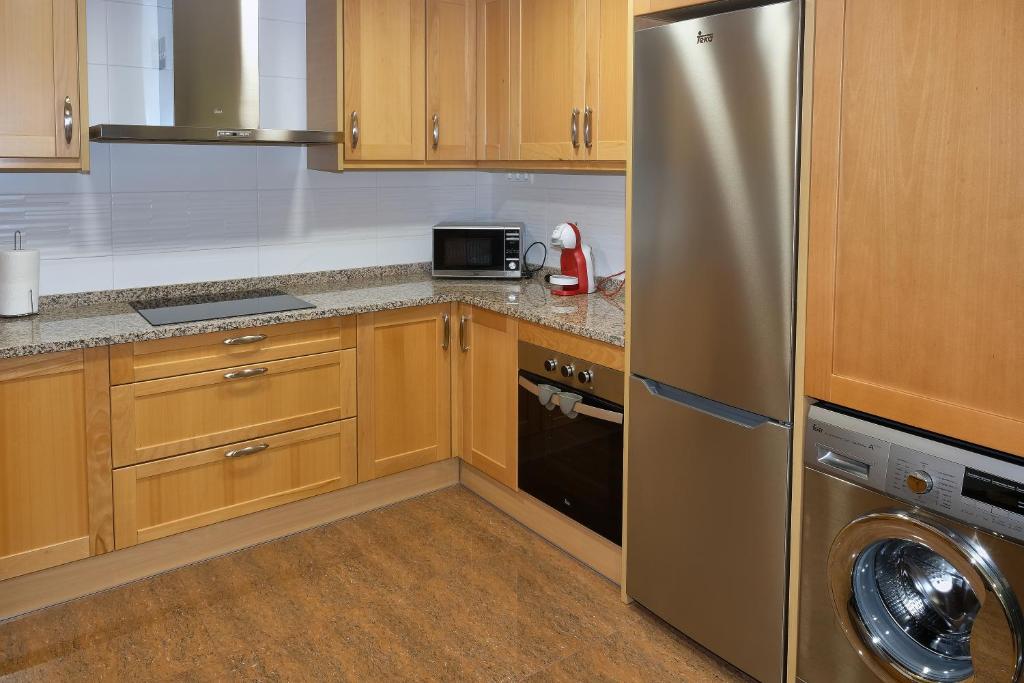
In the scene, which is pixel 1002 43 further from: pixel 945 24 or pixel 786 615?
pixel 786 615

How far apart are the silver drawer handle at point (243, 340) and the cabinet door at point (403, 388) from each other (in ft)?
1.33

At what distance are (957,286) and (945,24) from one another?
0.50m

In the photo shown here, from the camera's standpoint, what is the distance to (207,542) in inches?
119

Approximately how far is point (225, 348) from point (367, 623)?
1.03 metres

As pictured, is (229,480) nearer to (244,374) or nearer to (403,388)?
(244,374)

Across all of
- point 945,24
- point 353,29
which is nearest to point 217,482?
point 353,29

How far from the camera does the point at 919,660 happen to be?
1.83 metres

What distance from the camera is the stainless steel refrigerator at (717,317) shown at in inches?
78.9

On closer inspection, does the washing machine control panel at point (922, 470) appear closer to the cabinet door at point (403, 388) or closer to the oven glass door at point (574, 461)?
the oven glass door at point (574, 461)

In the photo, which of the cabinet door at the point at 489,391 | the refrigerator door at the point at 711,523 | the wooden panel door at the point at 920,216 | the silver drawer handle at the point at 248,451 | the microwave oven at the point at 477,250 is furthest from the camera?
the microwave oven at the point at 477,250

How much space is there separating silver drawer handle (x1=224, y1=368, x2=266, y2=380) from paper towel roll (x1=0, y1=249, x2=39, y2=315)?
0.68 m

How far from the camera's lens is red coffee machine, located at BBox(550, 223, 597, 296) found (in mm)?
3275

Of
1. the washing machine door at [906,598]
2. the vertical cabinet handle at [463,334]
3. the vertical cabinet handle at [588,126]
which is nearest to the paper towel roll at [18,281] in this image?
the vertical cabinet handle at [463,334]

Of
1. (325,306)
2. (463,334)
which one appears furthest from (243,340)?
(463,334)
